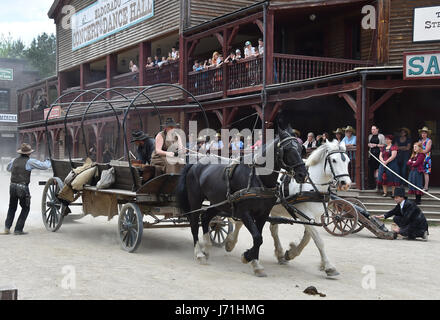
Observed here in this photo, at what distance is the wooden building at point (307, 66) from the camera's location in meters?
14.4

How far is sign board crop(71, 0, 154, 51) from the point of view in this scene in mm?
24516

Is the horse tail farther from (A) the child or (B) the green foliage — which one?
(B) the green foliage

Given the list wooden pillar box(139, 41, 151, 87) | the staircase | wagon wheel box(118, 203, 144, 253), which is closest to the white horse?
wagon wheel box(118, 203, 144, 253)

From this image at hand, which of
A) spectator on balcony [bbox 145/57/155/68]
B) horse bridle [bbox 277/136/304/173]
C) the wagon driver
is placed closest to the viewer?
horse bridle [bbox 277/136/304/173]

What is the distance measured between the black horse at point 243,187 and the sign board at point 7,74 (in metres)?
50.3

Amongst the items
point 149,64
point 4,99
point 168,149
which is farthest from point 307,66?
point 4,99

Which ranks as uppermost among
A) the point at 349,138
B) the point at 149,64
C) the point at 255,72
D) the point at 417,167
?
the point at 149,64

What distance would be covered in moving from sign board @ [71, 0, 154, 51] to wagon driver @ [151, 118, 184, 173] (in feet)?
52.5

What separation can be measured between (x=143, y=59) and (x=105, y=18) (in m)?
5.63

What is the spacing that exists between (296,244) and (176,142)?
2.66m

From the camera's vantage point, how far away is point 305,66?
1641 centimetres

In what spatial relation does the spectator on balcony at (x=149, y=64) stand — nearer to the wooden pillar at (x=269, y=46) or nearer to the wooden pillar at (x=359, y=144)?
the wooden pillar at (x=269, y=46)

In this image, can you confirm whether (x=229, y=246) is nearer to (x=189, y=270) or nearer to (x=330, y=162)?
(x=189, y=270)
